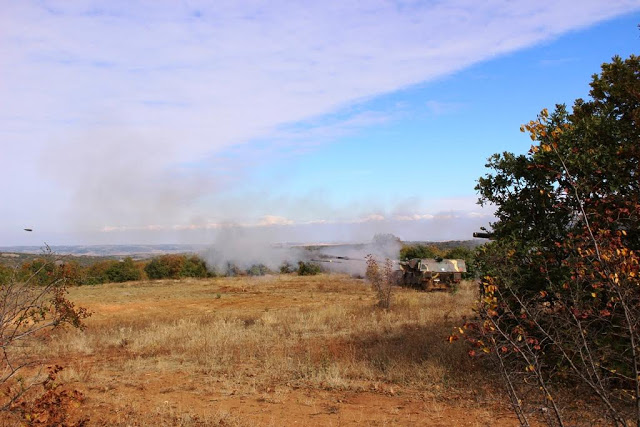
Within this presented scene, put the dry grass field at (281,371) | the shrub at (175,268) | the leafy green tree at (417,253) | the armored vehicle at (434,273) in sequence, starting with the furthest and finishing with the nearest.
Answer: the shrub at (175,268) → the leafy green tree at (417,253) → the armored vehicle at (434,273) → the dry grass field at (281,371)

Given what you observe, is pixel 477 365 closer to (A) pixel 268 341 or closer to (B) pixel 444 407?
(B) pixel 444 407

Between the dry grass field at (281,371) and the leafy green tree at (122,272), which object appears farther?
the leafy green tree at (122,272)

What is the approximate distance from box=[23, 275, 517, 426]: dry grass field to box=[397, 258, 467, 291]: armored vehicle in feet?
33.8

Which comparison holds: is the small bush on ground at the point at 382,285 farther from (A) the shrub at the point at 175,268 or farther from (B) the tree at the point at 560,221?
(A) the shrub at the point at 175,268

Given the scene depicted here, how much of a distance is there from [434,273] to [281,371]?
1972cm

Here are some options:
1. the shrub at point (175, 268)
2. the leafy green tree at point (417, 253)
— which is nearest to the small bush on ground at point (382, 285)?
the leafy green tree at point (417, 253)

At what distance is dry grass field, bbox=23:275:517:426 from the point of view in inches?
269

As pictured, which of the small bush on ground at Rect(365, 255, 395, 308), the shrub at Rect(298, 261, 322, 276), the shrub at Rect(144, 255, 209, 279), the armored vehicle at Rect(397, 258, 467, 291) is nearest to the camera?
the small bush on ground at Rect(365, 255, 395, 308)

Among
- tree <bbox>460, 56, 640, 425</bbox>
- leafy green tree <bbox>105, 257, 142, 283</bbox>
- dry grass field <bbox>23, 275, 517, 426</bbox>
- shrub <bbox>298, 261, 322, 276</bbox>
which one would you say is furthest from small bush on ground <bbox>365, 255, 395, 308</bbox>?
leafy green tree <bbox>105, 257, 142, 283</bbox>

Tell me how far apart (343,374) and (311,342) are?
3.06m

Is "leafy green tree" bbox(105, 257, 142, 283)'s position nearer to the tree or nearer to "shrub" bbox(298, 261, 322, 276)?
"shrub" bbox(298, 261, 322, 276)

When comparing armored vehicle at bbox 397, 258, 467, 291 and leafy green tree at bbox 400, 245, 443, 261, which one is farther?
leafy green tree at bbox 400, 245, 443, 261

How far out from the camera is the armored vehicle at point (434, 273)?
27.0 m

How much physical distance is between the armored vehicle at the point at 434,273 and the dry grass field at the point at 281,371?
10.3 m
